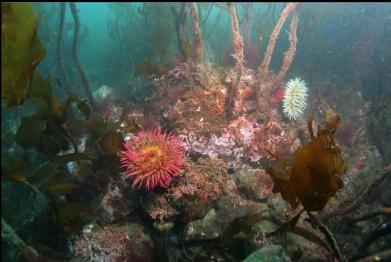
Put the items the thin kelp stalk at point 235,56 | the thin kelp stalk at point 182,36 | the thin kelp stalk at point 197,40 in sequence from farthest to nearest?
the thin kelp stalk at point 182,36 < the thin kelp stalk at point 197,40 < the thin kelp stalk at point 235,56

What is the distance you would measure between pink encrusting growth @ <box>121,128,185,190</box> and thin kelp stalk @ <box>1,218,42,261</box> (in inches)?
42.6

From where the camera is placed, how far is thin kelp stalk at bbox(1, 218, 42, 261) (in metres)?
2.52

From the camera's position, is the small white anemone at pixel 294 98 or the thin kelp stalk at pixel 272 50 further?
the thin kelp stalk at pixel 272 50

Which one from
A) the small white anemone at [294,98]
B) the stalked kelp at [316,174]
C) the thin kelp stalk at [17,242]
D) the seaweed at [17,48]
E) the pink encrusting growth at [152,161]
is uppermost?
the seaweed at [17,48]

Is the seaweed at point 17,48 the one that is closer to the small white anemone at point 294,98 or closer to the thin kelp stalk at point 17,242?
the thin kelp stalk at point 17,242

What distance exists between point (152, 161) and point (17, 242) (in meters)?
1.37

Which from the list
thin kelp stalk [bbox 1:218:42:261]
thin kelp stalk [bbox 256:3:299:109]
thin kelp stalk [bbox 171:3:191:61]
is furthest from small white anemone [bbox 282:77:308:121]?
thin kelp stalk [bbox 1:218:42:261]

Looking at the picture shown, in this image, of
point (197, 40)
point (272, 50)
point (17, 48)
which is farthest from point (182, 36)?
point (17, 48)

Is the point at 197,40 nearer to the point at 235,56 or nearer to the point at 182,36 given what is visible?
the point at 182,36

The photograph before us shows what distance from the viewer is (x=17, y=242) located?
268cm

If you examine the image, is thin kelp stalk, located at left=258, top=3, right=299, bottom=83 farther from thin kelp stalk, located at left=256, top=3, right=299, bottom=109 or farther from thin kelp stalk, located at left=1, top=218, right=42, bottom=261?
thin kelp stalk, located at left=1, top=218, right=42, bottom=261

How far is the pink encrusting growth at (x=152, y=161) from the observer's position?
3395 mm

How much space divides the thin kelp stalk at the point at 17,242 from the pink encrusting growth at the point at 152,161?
1.08 m

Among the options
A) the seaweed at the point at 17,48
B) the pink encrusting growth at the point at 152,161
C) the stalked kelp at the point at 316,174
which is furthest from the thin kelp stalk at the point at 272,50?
the seaweed at the point at 17,48
